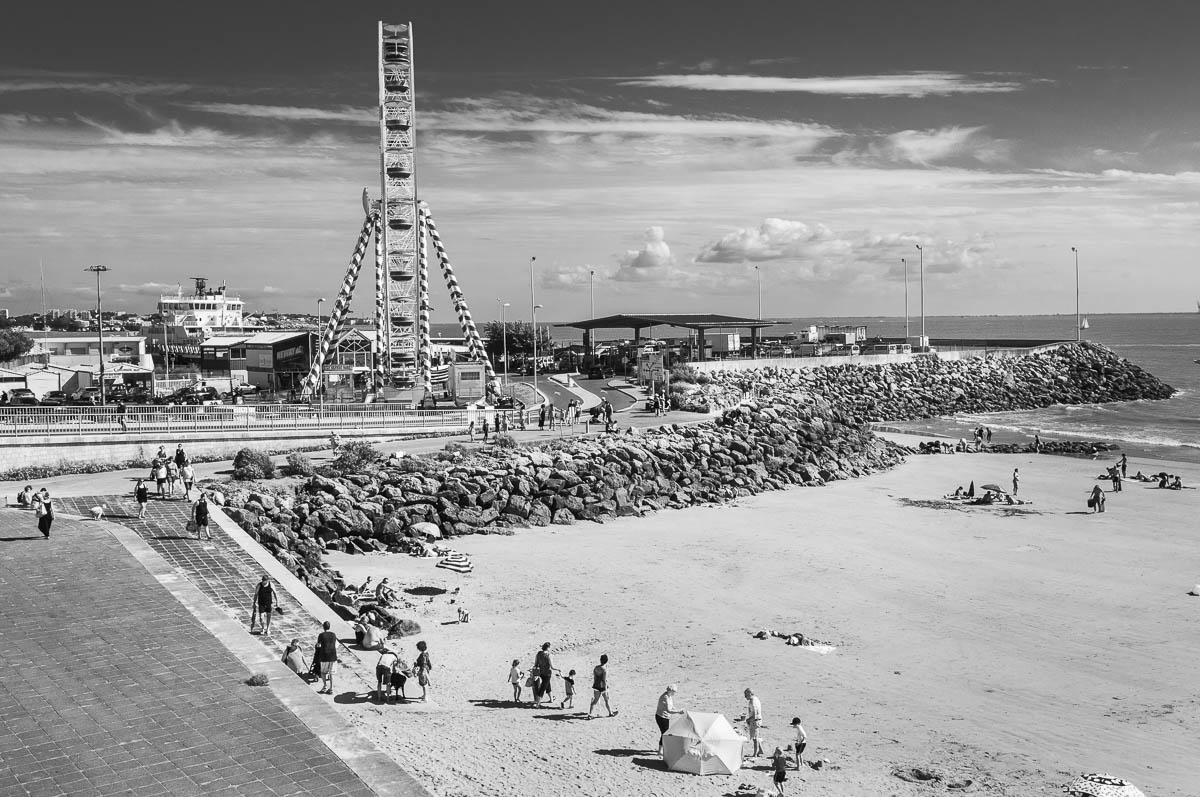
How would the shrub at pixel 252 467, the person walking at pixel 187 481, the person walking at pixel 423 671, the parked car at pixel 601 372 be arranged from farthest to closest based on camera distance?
the parked car at pixel 601 372 → the shrub at pixel 252 467 → the person walking at pixel 187 481 → the person walking at pixel 423 671

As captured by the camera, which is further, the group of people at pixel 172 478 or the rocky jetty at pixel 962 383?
the rocky jetty at pixel 962 383

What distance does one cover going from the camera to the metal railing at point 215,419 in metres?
35.0

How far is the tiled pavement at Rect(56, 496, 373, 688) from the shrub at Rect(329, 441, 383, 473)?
6260mm

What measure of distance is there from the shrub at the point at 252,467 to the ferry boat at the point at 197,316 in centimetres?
6363

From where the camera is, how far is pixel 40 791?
465 inches

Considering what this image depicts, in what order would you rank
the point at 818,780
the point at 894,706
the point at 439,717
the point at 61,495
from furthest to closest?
1. the point at 61,495
2. the point at 894,706
3. the point at 439,717
4. the point at 818,780

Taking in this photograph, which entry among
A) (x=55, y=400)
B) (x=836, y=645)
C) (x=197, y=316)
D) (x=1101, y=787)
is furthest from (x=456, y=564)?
(x=197, y=316)

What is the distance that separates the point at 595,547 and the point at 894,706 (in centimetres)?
1290

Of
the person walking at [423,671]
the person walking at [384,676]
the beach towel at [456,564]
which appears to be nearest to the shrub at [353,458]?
the beach towel at [456,564]

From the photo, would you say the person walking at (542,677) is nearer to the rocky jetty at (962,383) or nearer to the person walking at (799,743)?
the person walking at (799,743)

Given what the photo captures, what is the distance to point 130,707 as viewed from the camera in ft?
46.5

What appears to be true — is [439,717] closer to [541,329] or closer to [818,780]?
[818,780]

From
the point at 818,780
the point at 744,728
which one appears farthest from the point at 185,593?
the point at 818,780

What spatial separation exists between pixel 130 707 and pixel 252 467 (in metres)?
18.1
